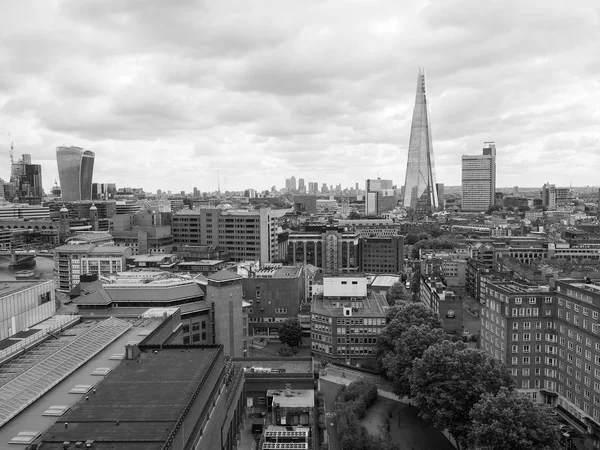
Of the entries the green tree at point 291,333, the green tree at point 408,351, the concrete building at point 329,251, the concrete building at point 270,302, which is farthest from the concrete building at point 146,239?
the green tree at point 408,351

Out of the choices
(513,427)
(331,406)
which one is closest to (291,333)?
(331,406)

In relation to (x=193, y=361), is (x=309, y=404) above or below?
below

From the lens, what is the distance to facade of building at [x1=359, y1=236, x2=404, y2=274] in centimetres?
11812

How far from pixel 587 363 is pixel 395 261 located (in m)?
72.6

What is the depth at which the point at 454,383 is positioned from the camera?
1650 inches

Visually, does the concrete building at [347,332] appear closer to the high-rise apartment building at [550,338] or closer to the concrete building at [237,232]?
the high-rise apartment building at [550,338]

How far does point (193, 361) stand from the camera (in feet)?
116

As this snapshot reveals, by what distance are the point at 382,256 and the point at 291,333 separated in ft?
180

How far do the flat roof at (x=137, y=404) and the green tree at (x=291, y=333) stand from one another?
3116cm

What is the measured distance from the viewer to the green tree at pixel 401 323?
5741 cm

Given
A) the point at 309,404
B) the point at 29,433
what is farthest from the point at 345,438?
the point at 29,433

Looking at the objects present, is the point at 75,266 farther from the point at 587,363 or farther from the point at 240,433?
the point at 587,363

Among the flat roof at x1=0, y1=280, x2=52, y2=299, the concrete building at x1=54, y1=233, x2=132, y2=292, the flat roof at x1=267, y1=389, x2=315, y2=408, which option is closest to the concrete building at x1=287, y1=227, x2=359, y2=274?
the concrete building at x1=54, y1=233, x2=132, y2=292

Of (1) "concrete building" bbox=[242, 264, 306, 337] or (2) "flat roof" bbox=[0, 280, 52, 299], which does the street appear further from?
(2) "flat roof" bbox=[0, 280, 52, 299]
